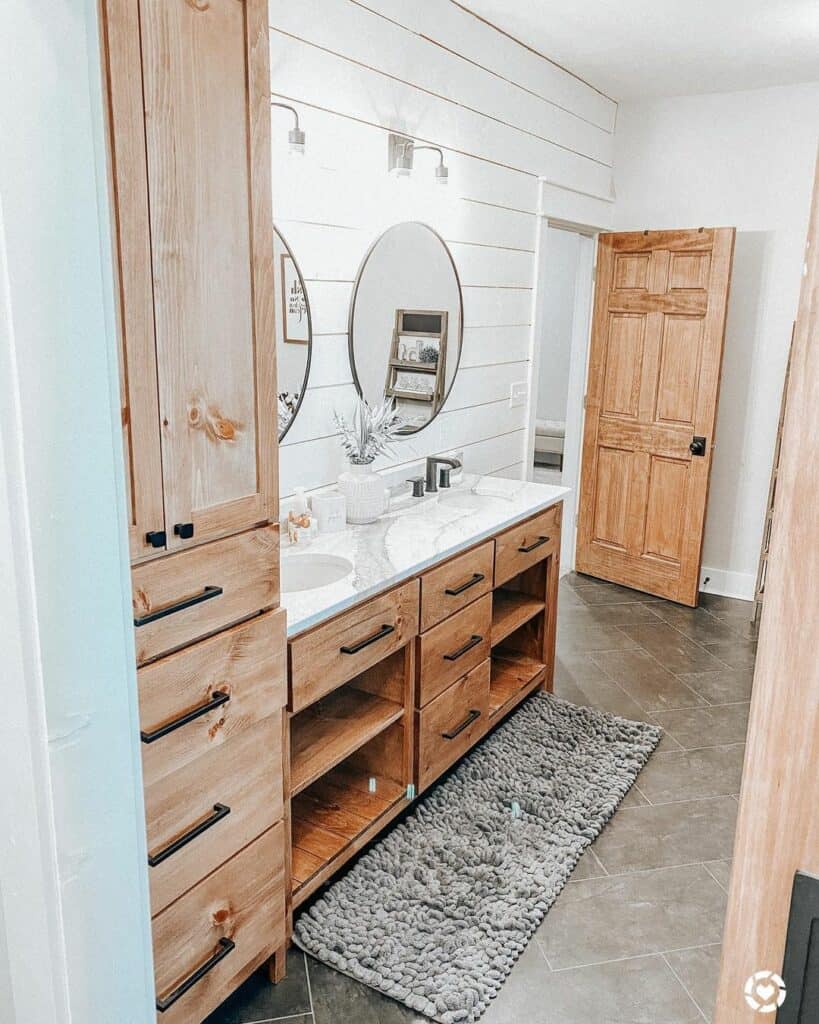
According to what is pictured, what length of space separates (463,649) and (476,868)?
0.67 metres

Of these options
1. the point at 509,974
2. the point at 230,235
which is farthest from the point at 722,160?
the point at 509,974

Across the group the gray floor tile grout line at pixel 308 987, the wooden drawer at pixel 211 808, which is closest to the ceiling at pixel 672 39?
the wooden drawer at pixel 211 808

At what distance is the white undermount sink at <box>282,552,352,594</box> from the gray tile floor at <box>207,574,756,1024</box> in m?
0.97

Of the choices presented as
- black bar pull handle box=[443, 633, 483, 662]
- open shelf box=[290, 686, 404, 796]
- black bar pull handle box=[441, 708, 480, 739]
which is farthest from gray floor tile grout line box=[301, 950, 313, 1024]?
black bar pull handle box=[443, 633, 483, 662]

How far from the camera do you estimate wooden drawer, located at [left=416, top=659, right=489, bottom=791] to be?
2.61m

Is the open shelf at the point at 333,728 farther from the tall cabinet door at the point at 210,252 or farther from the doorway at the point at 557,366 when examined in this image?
the doorway at the point at 557,366

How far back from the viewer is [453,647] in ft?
8.89

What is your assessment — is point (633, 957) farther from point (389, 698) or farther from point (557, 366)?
point (557, 366)

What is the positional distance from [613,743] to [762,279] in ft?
8.82

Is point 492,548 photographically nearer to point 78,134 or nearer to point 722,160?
point 78,134

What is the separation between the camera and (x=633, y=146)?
4637 millimetres

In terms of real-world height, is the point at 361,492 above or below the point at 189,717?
above

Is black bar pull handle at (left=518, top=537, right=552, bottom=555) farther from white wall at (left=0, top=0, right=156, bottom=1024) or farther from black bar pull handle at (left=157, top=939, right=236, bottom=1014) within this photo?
white wall at (left=0, top=0, right=156, bottom=1024)

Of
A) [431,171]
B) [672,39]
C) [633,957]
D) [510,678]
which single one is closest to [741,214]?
[672,39]
